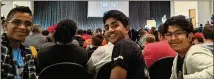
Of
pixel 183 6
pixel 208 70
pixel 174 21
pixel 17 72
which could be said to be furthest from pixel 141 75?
pixel 183 6

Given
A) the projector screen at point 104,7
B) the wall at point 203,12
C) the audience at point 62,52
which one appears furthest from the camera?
the projector screen at point 104,7

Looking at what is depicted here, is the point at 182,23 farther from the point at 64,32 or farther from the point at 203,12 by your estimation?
the point at 203,12

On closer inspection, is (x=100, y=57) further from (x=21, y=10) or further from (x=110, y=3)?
(x=110, y=3)

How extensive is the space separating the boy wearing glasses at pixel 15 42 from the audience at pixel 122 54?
1.59ft

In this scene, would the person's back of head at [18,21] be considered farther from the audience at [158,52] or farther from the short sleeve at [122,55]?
the audience at [158,52]

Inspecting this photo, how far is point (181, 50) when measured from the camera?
4.87 ft

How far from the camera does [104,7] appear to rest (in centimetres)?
1069

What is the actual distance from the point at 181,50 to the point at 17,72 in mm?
897

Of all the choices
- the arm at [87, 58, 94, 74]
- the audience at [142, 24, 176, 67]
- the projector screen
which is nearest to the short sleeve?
the arm at [87, 58, 94, 74]

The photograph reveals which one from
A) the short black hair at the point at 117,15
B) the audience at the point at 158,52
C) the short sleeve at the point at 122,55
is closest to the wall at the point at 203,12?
the audience at the point at 158,52

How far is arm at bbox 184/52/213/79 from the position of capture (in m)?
1.09

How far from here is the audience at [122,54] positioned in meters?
1.45

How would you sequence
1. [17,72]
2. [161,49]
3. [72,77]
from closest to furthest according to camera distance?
1. [17,72]
2. [72,77]
3. [161,49]

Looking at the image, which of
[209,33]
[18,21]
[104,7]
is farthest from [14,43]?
[104,7]
